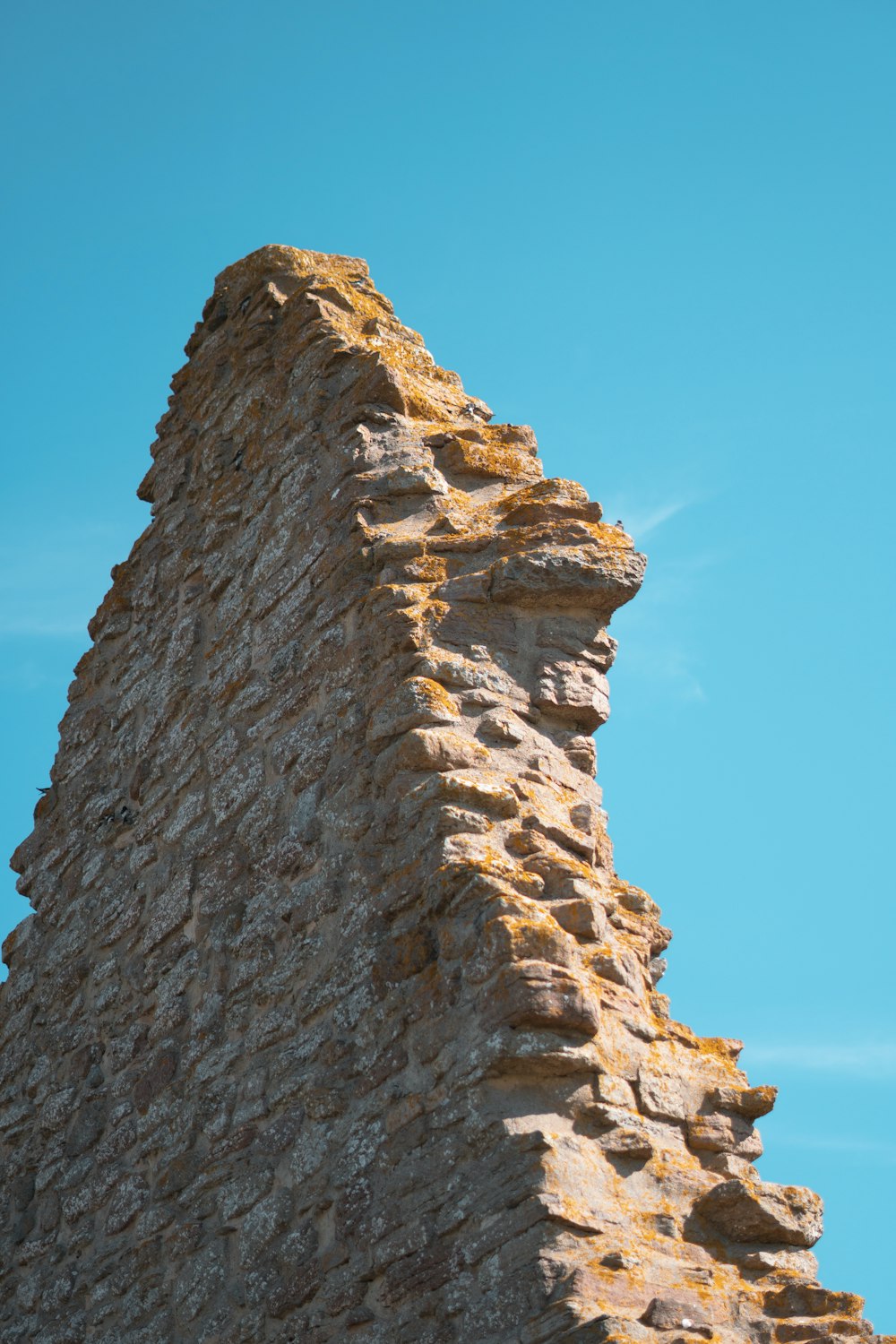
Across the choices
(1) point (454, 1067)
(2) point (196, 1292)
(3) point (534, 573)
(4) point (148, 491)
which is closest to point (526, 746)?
(3) point (534, 573)

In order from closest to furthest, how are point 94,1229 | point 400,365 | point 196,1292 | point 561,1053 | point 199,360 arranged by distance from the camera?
point 561,1053, point 196,1292, point 94,1229, point 400,365, point 199,360

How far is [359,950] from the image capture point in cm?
424

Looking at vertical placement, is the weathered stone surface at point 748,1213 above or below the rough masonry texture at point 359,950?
below

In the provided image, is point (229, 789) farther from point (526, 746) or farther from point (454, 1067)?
point (454, 1067)

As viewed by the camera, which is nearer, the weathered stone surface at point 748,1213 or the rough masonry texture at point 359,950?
the rough masonry texture at point 359,950

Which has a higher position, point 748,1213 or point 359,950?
point 359,950

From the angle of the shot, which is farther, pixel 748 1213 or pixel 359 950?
pixel 359 950

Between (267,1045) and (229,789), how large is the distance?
3.57ft

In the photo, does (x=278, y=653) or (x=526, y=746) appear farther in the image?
(x=278, y=653)

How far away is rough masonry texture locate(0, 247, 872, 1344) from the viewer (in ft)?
11.7

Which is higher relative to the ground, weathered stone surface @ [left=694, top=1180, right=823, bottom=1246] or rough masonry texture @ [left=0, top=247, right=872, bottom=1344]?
rough masonry texture @ [left=0, top=247, right=872, bottom=1344]

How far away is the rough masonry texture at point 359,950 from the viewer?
3.58 meters

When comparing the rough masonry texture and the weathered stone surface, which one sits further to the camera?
the weathered stone surface

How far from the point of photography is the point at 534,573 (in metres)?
4.68
